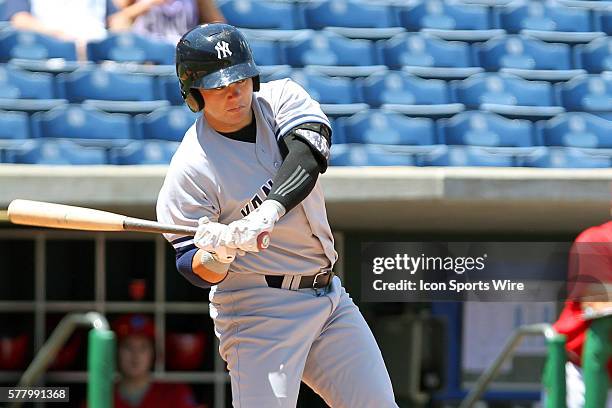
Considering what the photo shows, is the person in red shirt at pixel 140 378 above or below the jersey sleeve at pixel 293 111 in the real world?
below

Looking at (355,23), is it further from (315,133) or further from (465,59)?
(315,133)

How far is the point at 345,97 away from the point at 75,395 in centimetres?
166

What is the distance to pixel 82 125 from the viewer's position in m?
4.67

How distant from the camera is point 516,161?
4.84m

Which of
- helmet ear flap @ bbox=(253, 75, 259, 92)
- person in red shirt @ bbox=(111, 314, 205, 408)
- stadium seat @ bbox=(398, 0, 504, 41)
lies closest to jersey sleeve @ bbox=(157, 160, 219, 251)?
helmet ear flap @ bbox=(253, 75, 259, 92)

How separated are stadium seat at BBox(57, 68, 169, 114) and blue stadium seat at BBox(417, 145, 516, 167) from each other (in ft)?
3.58

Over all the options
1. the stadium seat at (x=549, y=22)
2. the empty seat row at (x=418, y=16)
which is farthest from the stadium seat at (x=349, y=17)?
the stadium seat at (x=549, y=22)

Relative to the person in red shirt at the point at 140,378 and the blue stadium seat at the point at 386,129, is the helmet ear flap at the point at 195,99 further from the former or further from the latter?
the blue stadium seat at the point at 386,129

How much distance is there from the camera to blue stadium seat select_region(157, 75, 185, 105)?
15.9ft

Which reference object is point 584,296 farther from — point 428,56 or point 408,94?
point 428,56

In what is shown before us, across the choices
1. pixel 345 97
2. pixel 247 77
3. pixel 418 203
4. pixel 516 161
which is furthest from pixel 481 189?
pixel 247 77

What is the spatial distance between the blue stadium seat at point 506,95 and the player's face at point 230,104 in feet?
8.47

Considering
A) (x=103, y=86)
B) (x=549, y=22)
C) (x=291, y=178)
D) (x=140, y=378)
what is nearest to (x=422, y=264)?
(x=140, y=378)

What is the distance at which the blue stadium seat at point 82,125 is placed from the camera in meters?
4.64
